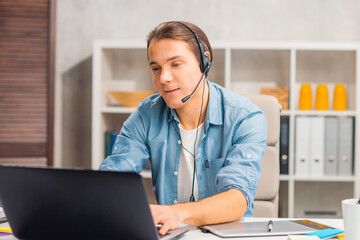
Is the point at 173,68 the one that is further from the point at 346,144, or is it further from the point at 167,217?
the point at 346,144

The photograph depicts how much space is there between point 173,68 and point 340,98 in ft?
5.72

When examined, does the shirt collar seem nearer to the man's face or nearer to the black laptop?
the man's face

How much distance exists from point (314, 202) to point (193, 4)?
1.64 m

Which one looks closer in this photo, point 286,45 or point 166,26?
point 166,26

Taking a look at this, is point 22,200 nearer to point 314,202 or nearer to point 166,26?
point 166,26

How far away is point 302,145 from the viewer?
2744 millimetres

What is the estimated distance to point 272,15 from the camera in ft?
10.1

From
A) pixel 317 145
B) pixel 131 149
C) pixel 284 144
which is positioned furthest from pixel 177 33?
pixel 317 145

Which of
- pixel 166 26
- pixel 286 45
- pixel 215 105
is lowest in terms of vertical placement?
pixel 215 105

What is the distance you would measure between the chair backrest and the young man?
16cm

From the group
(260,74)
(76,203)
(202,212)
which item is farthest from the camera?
(260,74)

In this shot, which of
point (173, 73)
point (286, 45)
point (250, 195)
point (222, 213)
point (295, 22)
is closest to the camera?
point (222, 213)

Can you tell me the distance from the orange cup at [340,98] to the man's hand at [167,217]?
6.78 feet

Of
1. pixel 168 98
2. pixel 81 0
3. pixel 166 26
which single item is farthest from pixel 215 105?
pixel 81 0
